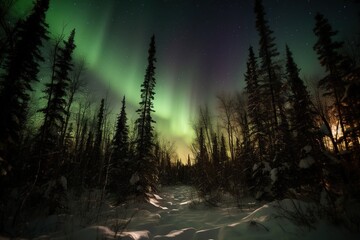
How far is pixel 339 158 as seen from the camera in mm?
4402

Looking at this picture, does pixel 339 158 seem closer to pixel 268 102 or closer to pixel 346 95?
pixel 346 95

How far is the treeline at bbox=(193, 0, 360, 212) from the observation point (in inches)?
169

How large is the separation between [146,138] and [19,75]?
1073 centimetres

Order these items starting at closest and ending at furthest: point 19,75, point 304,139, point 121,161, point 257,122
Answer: point 304,139 < point 19,75 < point 257,122 < point 121,161

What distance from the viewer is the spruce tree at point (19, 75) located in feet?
34.6

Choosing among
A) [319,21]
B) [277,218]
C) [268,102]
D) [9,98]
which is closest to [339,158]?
[277,218]

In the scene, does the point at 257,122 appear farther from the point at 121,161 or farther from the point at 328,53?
the point at 121,161

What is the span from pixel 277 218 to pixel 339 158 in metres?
2.25

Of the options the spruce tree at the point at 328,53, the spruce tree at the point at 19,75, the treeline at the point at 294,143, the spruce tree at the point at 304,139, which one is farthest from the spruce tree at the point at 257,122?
the spruce tree at the point at 19,75

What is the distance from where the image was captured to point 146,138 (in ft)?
57.9

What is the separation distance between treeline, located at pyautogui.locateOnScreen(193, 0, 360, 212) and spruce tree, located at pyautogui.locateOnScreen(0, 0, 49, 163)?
12112 millimetres

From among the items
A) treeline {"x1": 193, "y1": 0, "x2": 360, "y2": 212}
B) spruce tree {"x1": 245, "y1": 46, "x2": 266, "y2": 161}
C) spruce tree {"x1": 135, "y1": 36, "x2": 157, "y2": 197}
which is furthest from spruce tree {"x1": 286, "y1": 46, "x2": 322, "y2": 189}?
spruce tree {"x1": 135, "y1": 36, "x2": 157, "y2": 197}

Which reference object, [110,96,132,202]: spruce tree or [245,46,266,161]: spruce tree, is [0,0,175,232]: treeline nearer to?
[110,96,132,202]: spruce tree

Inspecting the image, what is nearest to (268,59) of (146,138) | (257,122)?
(257,122)
